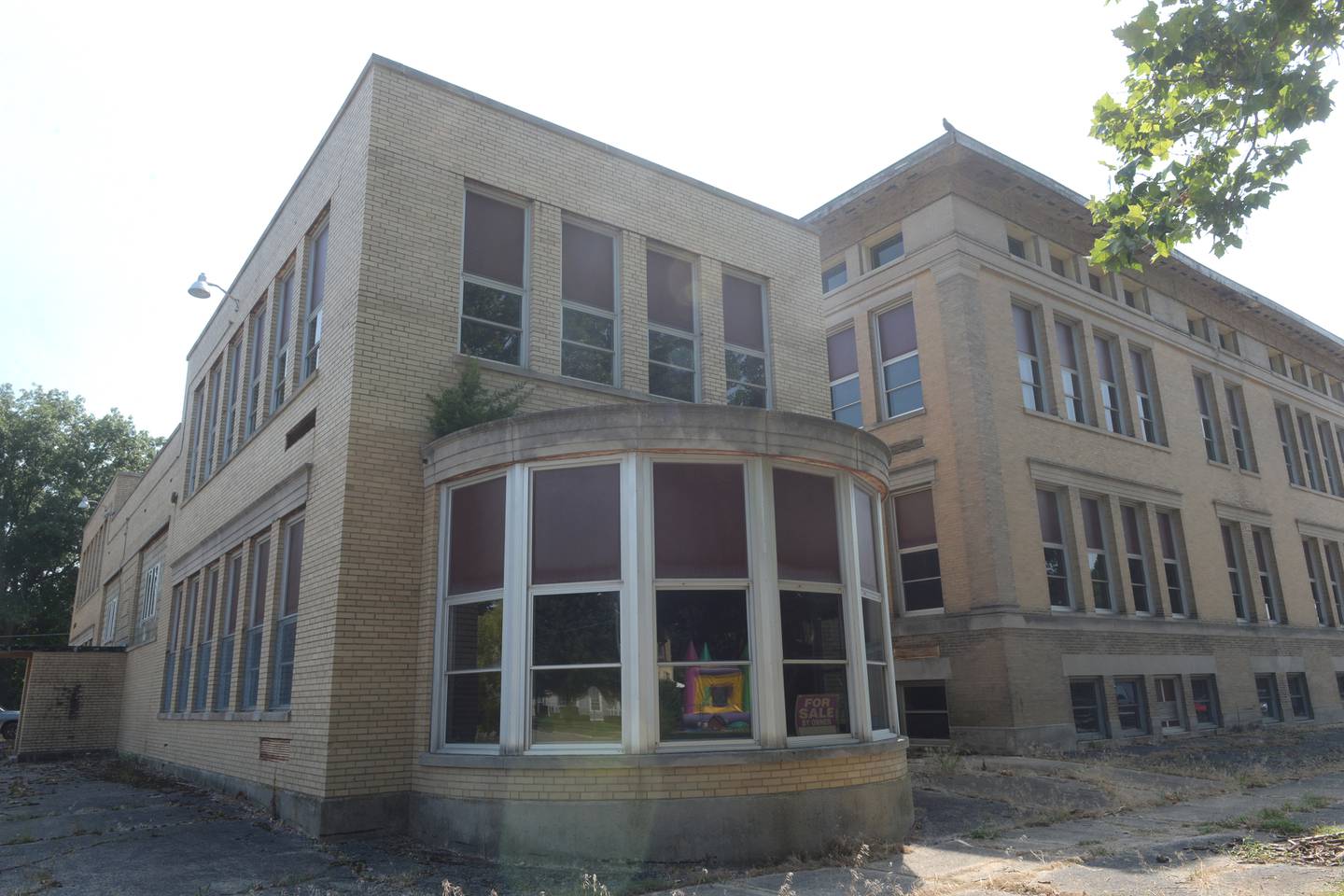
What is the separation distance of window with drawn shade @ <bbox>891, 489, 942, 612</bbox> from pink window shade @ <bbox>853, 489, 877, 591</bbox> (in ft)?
32.6

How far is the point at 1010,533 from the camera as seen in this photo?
19.7 meters

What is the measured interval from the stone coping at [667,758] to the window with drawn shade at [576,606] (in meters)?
0.27

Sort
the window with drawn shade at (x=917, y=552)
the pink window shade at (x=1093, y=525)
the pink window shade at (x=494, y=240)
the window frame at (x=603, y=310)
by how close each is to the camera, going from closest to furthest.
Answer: the pink window shade at (x=494, y=240), the window frame at (x=603, y=310), the window with drawn shade at (x=917, y=552), the pink window shade at (x=1093, y=525)

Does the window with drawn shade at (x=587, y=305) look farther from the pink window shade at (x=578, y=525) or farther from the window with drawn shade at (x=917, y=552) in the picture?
the window with drawn shade at (x=917, y=552)

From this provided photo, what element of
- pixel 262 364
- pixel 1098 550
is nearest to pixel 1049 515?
pixel 1098 550

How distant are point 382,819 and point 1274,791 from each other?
11396 mm

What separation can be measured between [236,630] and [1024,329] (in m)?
17.9

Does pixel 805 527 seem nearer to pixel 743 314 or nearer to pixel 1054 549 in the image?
pixel 743 314

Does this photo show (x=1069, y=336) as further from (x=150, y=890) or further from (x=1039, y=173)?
(x=150, y=890)

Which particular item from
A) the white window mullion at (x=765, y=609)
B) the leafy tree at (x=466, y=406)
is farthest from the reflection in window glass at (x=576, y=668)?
the leafy tree at (x=466, y=406)

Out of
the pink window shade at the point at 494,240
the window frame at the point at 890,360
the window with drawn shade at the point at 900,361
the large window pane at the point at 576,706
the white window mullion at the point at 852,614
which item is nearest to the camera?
the large window pane at the point at 576,706

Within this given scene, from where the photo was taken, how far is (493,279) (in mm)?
12781

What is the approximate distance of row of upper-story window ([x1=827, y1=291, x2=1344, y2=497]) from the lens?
72.5 feet

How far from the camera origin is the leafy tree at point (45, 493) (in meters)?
50.3
